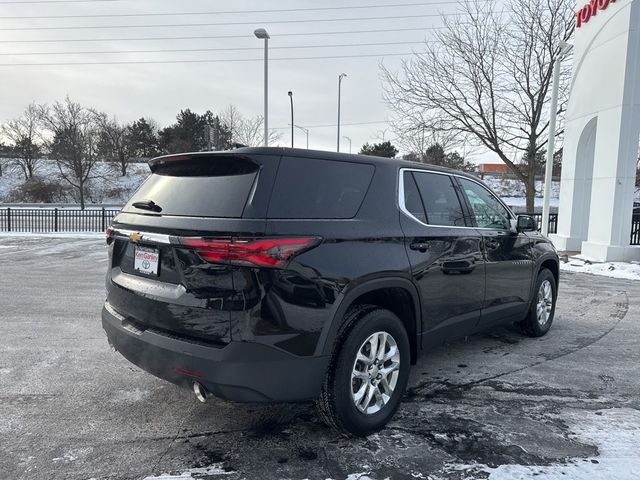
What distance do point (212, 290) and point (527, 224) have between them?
3.46 meters

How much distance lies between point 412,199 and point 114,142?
53546 millimetres

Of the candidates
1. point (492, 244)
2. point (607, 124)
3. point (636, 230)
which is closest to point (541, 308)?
point (492, 244)

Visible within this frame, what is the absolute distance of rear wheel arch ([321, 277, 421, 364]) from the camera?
2.92 meters

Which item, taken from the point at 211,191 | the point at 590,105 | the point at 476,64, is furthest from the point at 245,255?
the point at 476,64

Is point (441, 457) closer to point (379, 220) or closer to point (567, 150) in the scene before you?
point (379, 220)

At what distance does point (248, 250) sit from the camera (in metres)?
2.62

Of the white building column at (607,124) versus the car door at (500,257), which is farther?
the white building column at (607,124)

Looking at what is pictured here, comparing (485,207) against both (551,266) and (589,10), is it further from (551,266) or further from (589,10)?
(589,10)

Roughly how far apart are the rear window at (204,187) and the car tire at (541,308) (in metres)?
3.73

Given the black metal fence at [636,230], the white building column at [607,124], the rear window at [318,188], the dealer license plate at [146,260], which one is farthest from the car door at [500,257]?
the black metal fence at [636,230]

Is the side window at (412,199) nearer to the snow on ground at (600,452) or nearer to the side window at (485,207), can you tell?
the side window at (485,207)

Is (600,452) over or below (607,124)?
below

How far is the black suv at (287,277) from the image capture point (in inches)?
105

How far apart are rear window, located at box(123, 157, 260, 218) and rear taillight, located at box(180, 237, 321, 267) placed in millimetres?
179
